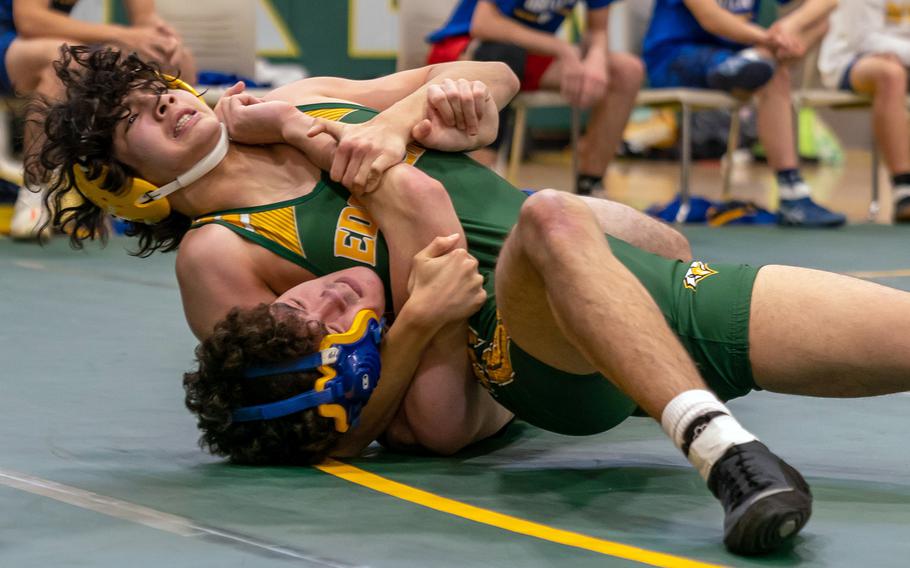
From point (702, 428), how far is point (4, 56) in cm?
479

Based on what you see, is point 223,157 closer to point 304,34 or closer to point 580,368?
point 580,368

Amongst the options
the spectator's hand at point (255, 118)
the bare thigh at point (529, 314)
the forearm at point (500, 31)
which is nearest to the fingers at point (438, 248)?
the bare thigh at point (529, 314)

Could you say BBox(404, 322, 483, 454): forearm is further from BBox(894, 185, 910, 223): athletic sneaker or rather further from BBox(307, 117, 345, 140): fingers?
BBox(894, 185, 910, 223): athletic sneaker

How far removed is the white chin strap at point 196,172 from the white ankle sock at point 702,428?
1119 mm

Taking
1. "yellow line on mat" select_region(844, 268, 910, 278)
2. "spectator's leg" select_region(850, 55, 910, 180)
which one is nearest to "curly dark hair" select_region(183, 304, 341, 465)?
"yellow line on mat" select_region(844, 268, 910, 278)

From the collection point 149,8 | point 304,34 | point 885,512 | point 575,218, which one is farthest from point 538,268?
point 304,34

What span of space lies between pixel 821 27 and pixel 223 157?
5342 millimetres

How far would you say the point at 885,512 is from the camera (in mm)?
2309

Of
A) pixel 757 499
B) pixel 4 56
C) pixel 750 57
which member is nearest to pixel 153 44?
pixel 4 56

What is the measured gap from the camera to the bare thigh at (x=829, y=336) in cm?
240

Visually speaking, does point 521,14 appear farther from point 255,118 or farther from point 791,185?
point 255,118

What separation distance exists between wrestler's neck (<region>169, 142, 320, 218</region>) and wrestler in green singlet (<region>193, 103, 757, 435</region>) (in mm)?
28

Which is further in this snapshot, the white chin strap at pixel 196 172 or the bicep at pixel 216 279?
the white chin strap at pixel 196 172

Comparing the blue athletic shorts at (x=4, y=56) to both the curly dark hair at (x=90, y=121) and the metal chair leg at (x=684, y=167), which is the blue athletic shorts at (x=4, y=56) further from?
the curly dark hair at (x=90, y=121)
